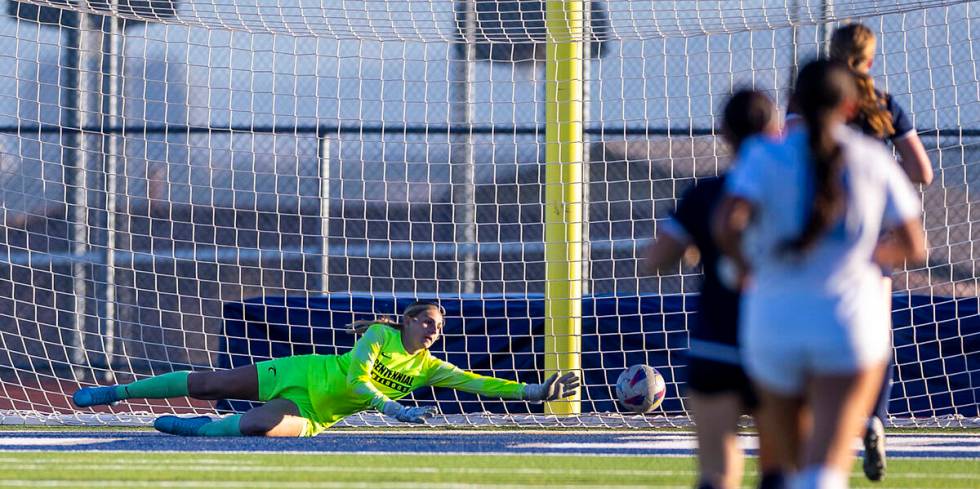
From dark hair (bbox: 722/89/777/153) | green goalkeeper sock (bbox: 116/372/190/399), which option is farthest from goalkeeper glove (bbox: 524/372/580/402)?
dark hair (bbox: 722/89/777/153)

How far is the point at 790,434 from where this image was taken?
2.99 meters

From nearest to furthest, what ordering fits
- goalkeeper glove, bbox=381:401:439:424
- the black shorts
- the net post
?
the black shorts → goalkeeper glove, bbox=381:401:439:424 → the net post

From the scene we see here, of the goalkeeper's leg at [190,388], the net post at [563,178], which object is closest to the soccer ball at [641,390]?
the net post at [563,178]

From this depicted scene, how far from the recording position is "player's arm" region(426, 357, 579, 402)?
6996 mm

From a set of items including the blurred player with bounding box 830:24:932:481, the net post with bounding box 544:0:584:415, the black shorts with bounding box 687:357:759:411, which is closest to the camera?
the black shorts with bounding box 687:357:759:411

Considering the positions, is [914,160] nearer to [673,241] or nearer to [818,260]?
[673,241]

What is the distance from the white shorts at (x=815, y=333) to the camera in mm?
2764

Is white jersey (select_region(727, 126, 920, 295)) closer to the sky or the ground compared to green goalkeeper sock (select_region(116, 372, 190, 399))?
closer to the sky

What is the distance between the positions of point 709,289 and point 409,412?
3298 mm

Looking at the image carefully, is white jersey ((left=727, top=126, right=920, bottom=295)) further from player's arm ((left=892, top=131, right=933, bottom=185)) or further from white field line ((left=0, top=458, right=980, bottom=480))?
white field line ((left=0, top=458, right=980, bottom=480))

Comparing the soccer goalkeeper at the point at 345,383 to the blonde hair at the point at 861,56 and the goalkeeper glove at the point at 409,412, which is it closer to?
the goalkeeper glove at the point at 409,412

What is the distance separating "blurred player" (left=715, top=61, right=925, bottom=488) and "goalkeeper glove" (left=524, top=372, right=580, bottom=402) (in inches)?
162

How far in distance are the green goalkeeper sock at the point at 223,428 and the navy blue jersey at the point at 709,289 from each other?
419 cm

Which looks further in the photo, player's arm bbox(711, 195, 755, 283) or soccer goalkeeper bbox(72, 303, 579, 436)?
soccer goalkeeper bbox(72, 303, 579, 436)
